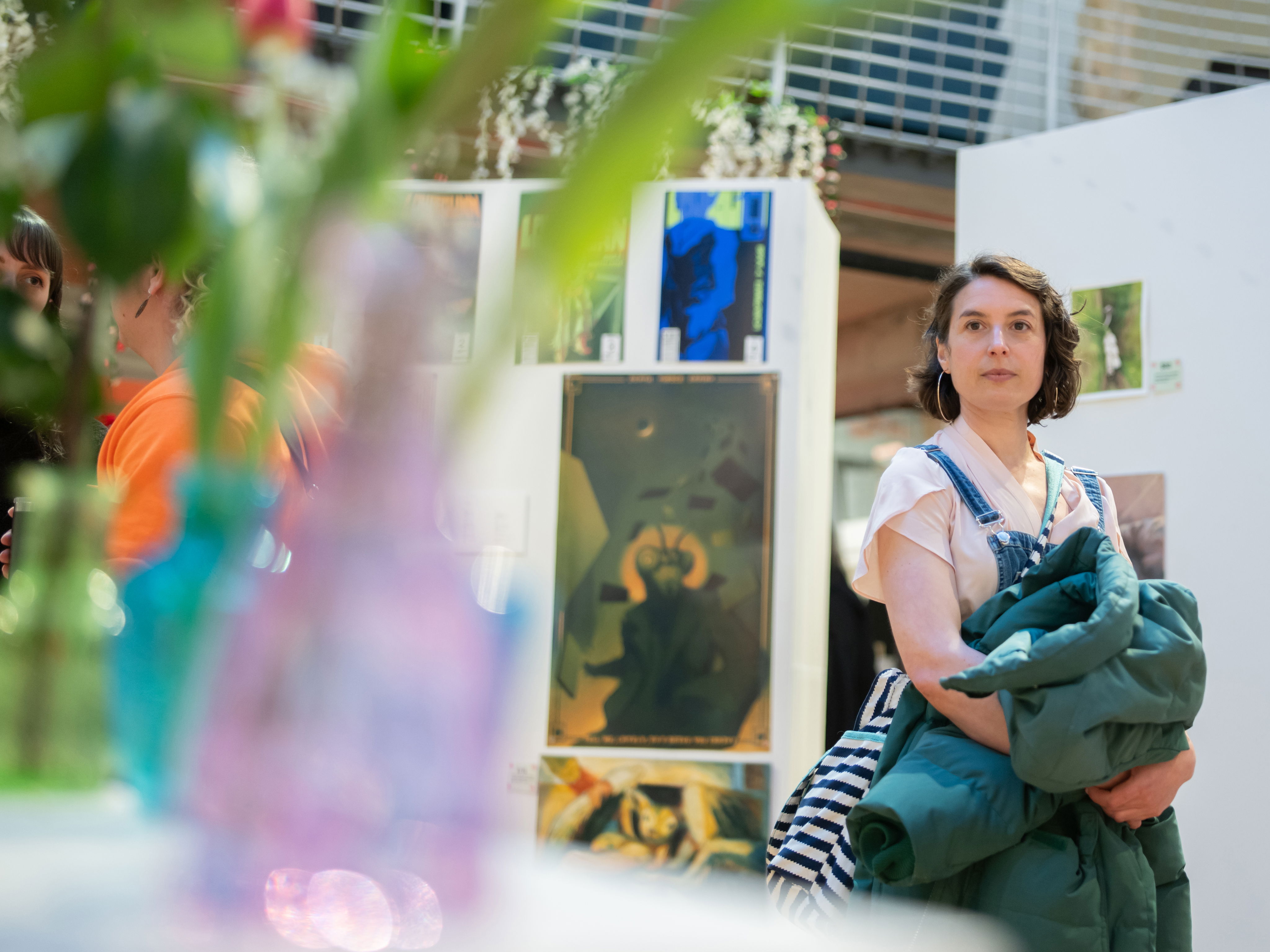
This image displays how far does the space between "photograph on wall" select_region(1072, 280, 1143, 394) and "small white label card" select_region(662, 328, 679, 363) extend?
50.7 inches

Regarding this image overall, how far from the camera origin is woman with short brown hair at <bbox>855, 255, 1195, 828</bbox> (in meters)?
1.38

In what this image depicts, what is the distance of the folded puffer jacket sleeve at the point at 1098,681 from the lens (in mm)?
1209

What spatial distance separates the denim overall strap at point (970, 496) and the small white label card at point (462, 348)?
1250mm

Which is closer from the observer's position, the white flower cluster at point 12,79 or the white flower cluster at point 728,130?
the white flower cluster at point 12,79

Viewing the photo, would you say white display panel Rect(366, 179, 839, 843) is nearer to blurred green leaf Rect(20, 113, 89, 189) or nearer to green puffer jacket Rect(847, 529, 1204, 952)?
green puffer jacket Rect(847, 529, 1204, 952)

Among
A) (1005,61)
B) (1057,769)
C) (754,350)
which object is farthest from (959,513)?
(1005,61)

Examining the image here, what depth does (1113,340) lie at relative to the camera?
3955 mm

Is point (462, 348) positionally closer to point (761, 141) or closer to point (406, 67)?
point (406, 67)

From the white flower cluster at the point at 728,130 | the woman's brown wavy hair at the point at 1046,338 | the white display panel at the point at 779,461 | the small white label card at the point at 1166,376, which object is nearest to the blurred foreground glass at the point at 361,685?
the woman's brown wavy hair at the point at 1046,338

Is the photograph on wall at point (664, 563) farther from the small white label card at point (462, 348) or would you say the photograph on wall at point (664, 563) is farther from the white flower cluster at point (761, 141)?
the small white label card at point (462, 348)

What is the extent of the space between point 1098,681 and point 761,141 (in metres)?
4.13

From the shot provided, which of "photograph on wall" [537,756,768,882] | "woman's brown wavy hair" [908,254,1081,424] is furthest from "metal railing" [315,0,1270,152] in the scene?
"woman's brown wavy hair" [908,254,1081,424]

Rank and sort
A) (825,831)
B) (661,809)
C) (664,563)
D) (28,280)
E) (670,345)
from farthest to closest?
(670,345)
(664,563)
(661,809)
(825,831)
(28,280)

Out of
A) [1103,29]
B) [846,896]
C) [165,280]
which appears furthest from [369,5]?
[165,280]
